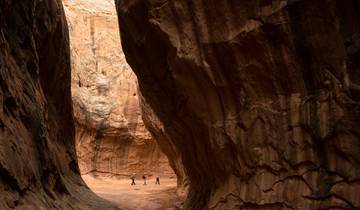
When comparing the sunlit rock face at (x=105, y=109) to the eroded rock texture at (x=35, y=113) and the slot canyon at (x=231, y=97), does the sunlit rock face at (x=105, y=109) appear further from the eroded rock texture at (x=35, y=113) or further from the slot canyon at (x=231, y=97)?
the slot canyon at (x=231, y=97)

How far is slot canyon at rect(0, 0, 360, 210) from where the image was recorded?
21.4ft

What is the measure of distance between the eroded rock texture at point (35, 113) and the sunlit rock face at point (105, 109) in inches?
482

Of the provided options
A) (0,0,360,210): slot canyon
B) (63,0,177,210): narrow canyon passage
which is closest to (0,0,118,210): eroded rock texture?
(0,0,360,210): slot canyon

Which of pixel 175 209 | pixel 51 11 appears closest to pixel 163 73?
pixel 51 11

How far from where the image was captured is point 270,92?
24.0 ft

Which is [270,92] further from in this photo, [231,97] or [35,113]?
[35,113]

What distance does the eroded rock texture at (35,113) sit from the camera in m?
6.67

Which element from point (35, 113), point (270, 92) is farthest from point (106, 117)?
point (270, 92)

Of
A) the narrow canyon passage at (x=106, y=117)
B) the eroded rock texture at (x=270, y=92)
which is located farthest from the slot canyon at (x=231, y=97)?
the narrow canyon passage at (x=106, y=117)

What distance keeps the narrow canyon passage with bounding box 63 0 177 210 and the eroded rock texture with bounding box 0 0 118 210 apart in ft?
38.2

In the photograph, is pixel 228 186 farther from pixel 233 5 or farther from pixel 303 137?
pixel 233 5

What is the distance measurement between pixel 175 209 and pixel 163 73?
581 centimetres

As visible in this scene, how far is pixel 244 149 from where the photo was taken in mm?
7590

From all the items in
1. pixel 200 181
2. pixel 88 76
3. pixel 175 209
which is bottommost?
pixel 175 209
